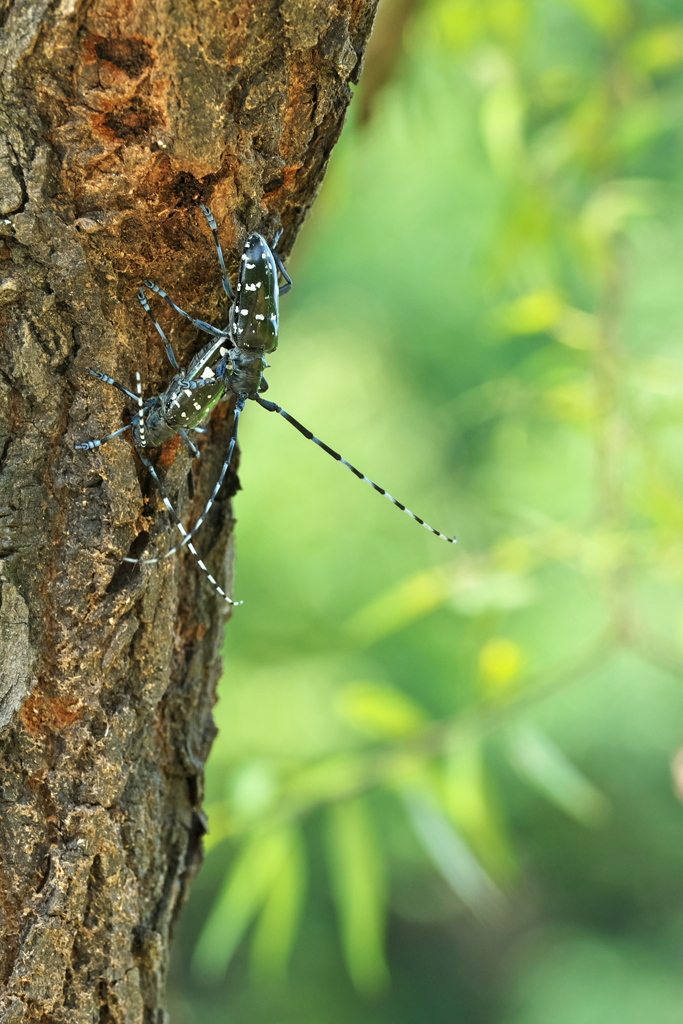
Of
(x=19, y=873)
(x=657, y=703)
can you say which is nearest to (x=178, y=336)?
(x=19, y=873)

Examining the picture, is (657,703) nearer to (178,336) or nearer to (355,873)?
(355,873)

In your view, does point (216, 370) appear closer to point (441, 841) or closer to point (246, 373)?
point (246, 373)

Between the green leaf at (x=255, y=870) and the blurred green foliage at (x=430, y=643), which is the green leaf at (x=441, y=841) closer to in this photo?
the green leaf at (x=255, y=870)

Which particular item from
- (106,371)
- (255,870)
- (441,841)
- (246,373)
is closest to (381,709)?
(441,841)

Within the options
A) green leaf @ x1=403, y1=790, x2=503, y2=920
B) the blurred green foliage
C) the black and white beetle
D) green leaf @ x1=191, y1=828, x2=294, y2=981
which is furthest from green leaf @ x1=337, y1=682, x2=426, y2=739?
the blurred green foliage

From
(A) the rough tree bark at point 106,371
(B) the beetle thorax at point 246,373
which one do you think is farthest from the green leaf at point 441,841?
(B) the beetle thorax at point 246,373

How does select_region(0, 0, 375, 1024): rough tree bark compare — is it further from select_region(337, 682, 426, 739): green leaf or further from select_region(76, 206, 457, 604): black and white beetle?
select_region(337, 682, 426, 739): green leaf
